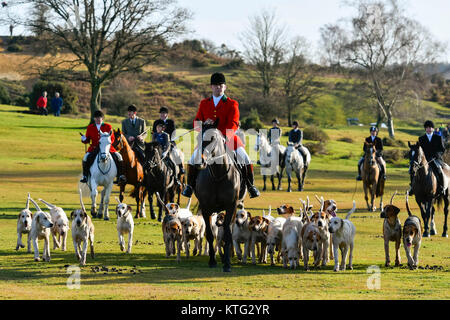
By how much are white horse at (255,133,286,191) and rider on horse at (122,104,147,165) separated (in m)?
10.3

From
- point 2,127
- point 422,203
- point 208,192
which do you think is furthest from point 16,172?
point 208,192

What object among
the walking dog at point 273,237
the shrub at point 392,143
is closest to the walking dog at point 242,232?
the walking dog at point 273,237

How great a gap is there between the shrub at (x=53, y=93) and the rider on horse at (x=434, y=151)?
44.0 meters

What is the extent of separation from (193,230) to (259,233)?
1268mm

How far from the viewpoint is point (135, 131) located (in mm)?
22062

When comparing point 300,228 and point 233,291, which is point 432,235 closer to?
point 300,228

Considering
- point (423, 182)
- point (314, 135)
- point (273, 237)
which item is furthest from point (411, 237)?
point (314, 135)

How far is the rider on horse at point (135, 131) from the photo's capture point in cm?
2179

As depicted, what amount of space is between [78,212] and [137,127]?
30.3 ft

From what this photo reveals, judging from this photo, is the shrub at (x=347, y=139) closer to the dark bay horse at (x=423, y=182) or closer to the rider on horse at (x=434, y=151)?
the rider on horse at (x=434, y=151)

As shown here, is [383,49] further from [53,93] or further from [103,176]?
[103,176]

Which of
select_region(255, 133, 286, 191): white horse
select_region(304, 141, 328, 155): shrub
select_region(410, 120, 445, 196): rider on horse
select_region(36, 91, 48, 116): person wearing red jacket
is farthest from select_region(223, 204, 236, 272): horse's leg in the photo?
select_region(36, 91, 48, 116): person wearing red jacket

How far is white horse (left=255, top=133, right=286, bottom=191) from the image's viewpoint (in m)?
31.8

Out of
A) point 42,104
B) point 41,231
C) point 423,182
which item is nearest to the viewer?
point 41,231
